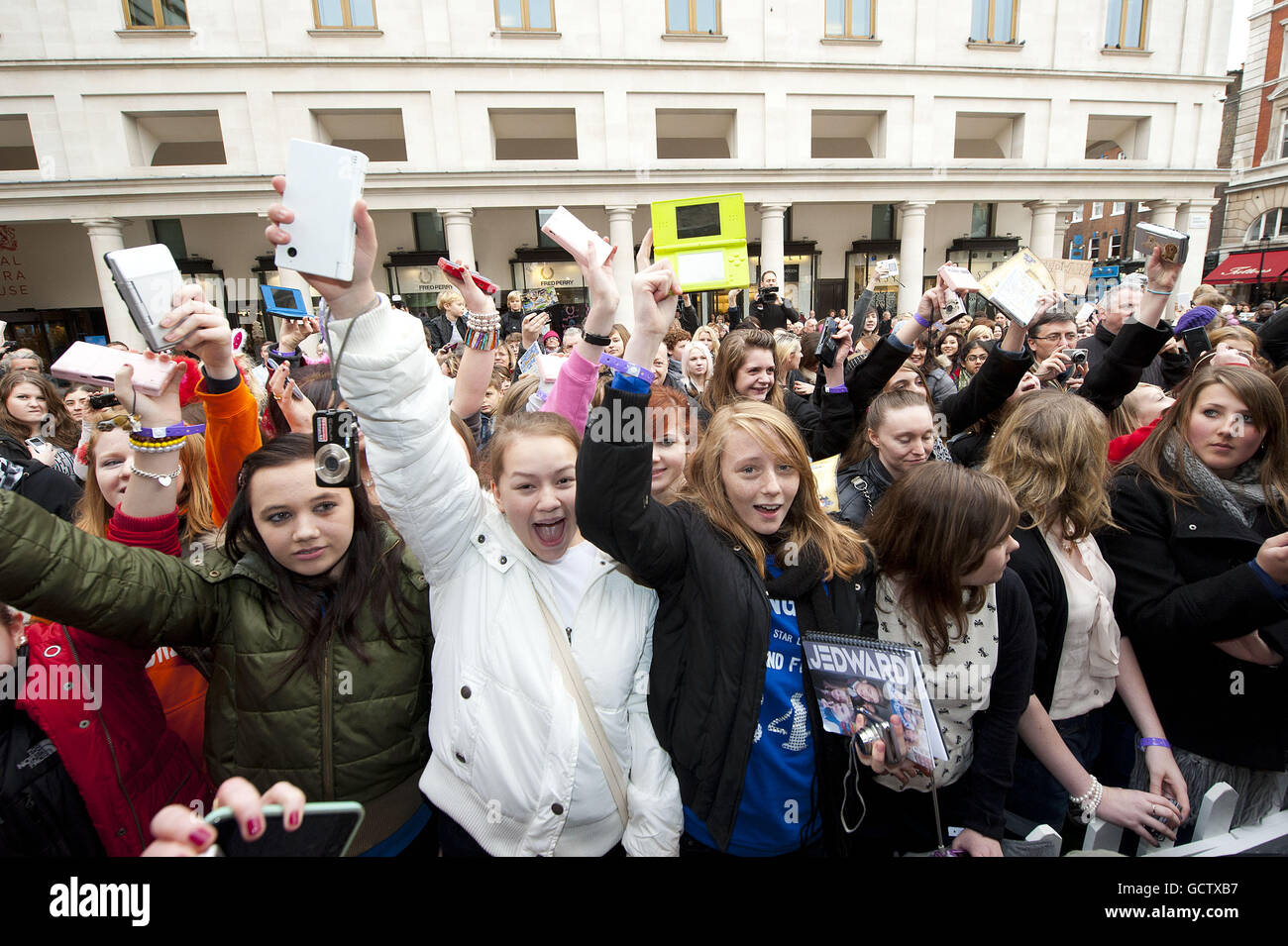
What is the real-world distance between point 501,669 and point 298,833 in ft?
1.98

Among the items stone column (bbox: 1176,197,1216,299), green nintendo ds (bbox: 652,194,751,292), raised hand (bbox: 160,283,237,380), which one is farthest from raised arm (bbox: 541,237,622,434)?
stone column (bbox: 1176,197,1216,299)

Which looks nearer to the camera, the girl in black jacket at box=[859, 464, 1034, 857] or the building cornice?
the girl in black jacket at box=[859, 464, 1034, 857]

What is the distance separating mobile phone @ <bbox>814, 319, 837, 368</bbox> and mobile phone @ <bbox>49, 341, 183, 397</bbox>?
9.39ft

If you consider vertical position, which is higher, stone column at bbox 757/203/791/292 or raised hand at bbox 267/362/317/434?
stone column at bbox 757/203/791/292

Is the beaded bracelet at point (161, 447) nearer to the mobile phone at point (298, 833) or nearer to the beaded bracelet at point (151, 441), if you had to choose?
the beaded bracelet at point (151, 441)

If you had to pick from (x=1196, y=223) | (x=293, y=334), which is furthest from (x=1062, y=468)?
(x=1196, y=223)

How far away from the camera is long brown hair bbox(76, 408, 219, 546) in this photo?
84.5 inches

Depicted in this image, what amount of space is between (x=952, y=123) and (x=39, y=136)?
23.7 m

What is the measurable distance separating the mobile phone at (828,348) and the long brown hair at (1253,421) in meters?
1.49

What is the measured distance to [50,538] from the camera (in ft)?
4.30

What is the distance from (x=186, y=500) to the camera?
2.30m

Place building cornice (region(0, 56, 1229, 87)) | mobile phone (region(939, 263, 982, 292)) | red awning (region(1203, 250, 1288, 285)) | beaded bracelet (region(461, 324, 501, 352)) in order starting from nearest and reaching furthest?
beaded bracelet (region(461, 324, 501, 352)), mobile phone (region(939, 263, 982, 292)), building cornice (region(0, 56, 1229, 87)), red awning (region(1203, 250, 1288, 285))

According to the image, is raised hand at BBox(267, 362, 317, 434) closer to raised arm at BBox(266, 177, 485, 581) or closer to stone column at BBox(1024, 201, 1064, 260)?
raised arm at BBox(266, 177, 485, 581)
